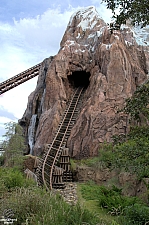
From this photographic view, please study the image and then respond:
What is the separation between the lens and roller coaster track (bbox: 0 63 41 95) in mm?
23714

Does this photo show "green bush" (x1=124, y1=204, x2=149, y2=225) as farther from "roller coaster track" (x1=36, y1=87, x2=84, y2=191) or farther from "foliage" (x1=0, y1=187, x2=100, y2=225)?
"roller coaster track" (x1=36, y1=87, x2=84, y2=191)

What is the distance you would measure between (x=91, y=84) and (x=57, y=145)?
Answer: 4.37 metres

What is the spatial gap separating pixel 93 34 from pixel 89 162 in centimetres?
1070

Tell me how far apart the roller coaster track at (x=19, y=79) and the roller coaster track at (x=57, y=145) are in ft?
27.1

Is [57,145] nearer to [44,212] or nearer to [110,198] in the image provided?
[110,198]

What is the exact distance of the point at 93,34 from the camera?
18.8m

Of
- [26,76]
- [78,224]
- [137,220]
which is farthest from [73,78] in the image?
[78,224]

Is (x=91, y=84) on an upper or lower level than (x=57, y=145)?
upper

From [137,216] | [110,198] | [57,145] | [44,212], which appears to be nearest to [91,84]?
[57,145]

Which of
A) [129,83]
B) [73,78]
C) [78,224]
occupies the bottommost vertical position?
[78,224]

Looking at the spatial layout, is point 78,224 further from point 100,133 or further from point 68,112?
point 68,112

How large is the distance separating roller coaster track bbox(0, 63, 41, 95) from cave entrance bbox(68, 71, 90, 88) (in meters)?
7.09

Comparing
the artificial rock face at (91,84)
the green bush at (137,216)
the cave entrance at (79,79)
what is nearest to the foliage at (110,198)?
the green bush at (137,216)

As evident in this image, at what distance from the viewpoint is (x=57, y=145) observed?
552 inches
